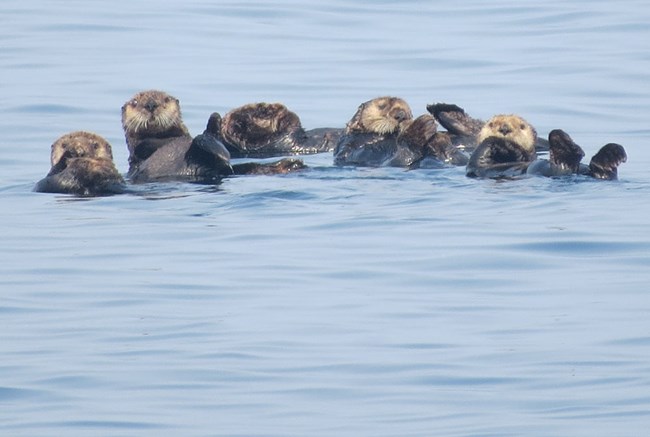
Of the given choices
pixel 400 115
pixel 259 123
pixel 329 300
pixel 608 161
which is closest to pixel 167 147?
pixel 400 115

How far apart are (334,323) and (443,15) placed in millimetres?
14973

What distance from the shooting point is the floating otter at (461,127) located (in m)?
12.0

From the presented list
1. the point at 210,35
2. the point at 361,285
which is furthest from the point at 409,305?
the point at 210,35

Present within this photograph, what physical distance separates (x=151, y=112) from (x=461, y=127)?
2.79 meters

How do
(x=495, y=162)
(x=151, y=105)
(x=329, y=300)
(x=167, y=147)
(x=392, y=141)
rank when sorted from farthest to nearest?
(x=392, y=141) → (x=151, y=105) → (x=167, y=147) → (x=495, y=162) → (x=329, y=300)

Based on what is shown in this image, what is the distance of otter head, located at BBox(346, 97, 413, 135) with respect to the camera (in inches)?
456

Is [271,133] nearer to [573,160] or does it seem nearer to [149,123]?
[149,123]

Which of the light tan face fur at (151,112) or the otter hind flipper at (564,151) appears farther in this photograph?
the light tan face fur at (151,112)

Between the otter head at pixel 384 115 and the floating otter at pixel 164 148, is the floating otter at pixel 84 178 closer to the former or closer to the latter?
the floating otter at pixel 164 148

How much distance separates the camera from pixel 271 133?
12867 millimetres

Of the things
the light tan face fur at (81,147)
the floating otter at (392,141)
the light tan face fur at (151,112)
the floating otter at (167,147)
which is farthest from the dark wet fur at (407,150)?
the light tan face fur at (81,147)

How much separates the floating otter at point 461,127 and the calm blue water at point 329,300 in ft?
3.41

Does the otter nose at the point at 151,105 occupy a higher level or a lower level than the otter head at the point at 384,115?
higher

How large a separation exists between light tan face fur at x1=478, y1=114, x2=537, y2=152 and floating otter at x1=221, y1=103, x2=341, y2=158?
7.26 feet
